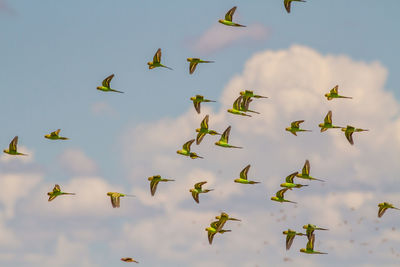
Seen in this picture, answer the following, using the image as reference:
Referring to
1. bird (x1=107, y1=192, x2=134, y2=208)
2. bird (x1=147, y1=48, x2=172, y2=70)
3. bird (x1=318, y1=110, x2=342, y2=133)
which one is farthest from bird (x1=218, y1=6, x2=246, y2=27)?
bird (x1=107, y1=192, x2=134, y2=208)

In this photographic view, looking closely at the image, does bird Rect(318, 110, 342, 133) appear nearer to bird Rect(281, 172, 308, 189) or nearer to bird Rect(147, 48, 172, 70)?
bird Rect(281, 172, 308, 189)

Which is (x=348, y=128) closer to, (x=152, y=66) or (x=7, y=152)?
(x=152, y=66)

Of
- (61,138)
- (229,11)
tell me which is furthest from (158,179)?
(229,11)

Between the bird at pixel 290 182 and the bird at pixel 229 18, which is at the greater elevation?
the bird at pixel 229 18

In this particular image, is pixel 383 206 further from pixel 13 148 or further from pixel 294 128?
pixel 13 148

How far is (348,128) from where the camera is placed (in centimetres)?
19625

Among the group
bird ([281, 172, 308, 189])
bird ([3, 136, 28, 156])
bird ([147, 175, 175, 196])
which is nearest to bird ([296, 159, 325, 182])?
bird ([281, 172, 308, 189])

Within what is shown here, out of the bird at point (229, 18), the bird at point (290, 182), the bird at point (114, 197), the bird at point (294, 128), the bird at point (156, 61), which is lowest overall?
the bird at point (114, 197)

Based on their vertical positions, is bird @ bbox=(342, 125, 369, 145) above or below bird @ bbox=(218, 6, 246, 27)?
below

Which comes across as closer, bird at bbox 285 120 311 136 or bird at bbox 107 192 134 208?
bird at bbox 107 192 134 208

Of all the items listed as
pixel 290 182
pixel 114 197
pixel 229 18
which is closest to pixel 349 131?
pixel 290 182

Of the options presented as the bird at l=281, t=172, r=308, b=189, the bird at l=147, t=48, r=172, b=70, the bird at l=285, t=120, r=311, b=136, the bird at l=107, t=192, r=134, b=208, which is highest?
the bird at l=147, t=48, r=172, b=70

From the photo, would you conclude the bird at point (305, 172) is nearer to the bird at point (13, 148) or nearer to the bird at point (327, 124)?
the bird at point (327, 124)

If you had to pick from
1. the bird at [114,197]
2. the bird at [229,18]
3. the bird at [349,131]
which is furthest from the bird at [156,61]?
the bird at [349,131]
